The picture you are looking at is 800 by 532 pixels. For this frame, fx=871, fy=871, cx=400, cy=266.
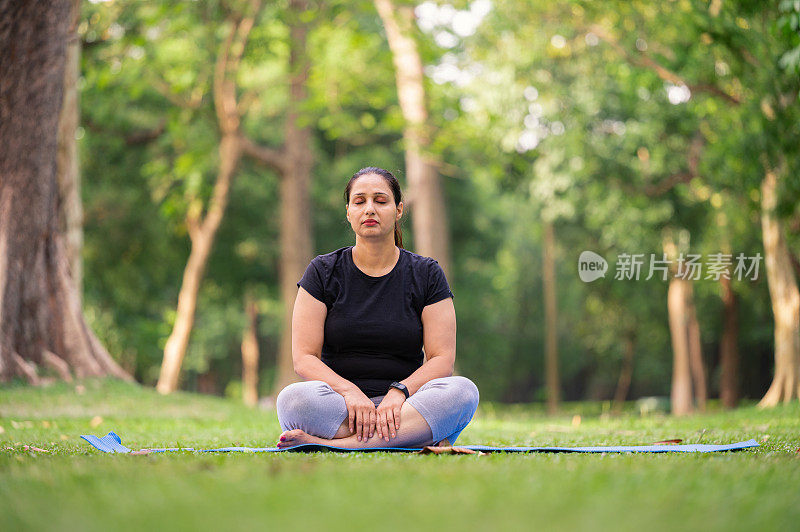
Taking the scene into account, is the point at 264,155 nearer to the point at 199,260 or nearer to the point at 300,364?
the point at 199,260

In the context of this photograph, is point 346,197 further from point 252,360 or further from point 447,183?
point 252,360

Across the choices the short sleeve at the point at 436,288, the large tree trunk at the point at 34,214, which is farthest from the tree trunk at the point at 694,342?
the short sleeve at the point at 436,288

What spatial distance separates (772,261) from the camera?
13.8 m

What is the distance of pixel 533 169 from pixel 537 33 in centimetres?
396

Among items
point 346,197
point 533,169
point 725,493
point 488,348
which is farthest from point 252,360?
point 725,493

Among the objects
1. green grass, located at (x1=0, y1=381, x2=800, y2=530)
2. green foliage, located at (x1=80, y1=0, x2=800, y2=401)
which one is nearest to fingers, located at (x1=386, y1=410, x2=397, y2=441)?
green grass, located at (x1=0, y1=381, x2=800, y2=530)

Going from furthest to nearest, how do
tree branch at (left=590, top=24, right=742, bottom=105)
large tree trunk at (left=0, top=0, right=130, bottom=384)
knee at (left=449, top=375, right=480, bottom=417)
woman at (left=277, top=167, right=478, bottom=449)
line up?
tree branch at (left=590, top=24, right=742, bottom=105), large tree trunk at (left=0, top=0, right=130, bottom=384), knee at (left=449, top=375, right=480, bottom=417), woman at (left=277, top=167, right=478, bottom=449)

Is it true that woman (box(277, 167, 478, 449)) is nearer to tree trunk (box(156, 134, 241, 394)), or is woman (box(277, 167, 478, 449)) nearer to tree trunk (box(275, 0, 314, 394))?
tree trunk (box(275, 0, 314, 394))

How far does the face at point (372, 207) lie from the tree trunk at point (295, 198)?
39.8ft

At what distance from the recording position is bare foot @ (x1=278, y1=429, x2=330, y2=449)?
449 cm

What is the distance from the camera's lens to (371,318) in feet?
16.2

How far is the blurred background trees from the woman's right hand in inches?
159

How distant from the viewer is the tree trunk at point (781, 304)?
12.9 m

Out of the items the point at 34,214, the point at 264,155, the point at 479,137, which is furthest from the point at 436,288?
the point at 264,155
